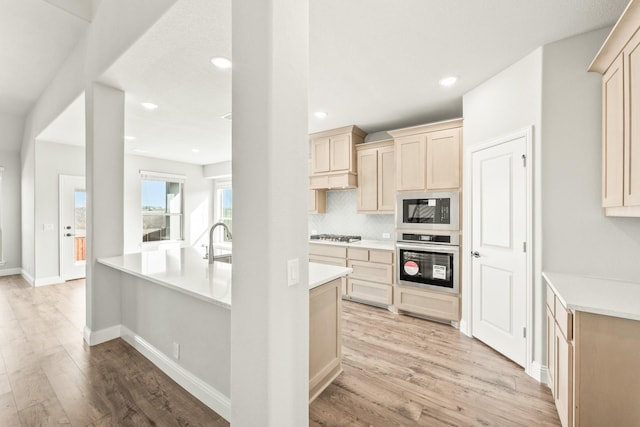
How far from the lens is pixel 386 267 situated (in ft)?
12.5

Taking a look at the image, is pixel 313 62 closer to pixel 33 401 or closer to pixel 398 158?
pixel 398 158

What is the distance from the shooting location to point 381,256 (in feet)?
12.7

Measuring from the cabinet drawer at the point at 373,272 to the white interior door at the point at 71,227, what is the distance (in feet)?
17.6

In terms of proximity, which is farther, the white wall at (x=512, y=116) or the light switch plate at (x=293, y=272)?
the white wall at (x=512, y=116)

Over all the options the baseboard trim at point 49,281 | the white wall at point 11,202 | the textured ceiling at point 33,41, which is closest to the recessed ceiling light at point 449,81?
the textured ceiling at point 33,41

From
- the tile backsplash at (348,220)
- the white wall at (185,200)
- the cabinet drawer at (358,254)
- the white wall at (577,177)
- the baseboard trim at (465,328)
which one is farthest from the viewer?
the white wall at (185,200)

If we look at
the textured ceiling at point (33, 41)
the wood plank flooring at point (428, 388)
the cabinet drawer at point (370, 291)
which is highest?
the textured ceiling at point (33, 41)

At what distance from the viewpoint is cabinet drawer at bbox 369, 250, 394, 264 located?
379 centimetres

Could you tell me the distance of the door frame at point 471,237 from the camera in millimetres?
2330

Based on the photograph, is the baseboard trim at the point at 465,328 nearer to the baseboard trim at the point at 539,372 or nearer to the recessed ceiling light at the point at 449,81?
the baseboard trim at the point at 539,372

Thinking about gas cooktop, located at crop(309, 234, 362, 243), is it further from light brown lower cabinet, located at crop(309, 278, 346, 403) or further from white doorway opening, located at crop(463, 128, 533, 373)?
light brown lower cabinet, located at crop(309, 278, 346, 403)

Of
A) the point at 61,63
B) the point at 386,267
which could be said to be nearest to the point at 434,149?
the point at 386,267

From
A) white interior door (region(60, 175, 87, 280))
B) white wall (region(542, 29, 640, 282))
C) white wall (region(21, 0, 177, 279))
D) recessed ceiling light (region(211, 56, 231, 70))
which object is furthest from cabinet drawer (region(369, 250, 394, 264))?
white interior door (region(60, 175, 87, 280))

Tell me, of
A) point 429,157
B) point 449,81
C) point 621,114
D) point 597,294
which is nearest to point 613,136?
point 621,114
